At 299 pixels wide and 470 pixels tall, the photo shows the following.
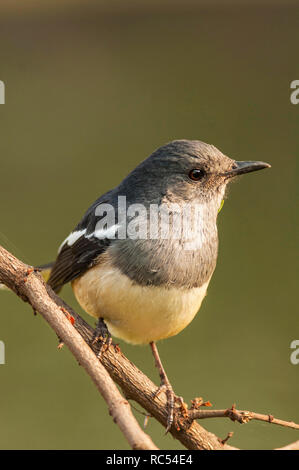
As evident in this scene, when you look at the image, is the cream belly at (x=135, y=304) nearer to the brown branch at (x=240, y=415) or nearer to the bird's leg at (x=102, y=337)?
the bird's leg at (x=102, y=337)

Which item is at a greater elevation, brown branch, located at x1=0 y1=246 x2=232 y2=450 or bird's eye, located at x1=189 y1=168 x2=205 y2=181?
bird's eye, located at x1=189 y1=168 x2=205 y2=181

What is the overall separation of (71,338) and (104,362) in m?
0.25

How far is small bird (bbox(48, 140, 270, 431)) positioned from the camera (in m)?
1.51

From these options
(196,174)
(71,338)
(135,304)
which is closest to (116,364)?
(135,304)

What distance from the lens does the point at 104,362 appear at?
4.76 feet

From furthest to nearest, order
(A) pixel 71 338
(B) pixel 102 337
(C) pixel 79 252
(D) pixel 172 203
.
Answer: (C) pixel 79 252 < (D) pixel 172 203 < (B) pixel 102 337 < (A) pixel 71 338

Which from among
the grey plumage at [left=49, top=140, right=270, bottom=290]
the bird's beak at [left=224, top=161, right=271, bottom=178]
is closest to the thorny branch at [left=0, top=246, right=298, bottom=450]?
the grey plumage at [left=49, top=140, right=270, bottom=290]

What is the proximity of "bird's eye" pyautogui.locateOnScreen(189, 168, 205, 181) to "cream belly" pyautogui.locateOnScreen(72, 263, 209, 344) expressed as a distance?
0.25 m

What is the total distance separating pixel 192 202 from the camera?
62.8 inches

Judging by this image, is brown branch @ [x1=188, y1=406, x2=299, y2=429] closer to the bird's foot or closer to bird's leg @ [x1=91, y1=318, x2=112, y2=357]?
the bird's foot

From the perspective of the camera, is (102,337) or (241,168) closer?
(102,337)

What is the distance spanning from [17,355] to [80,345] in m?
2.11

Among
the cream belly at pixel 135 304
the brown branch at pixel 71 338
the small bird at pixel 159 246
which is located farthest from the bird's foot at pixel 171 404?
the brown branch at pixel 71 338

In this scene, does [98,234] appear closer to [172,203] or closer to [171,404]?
[172,203]
